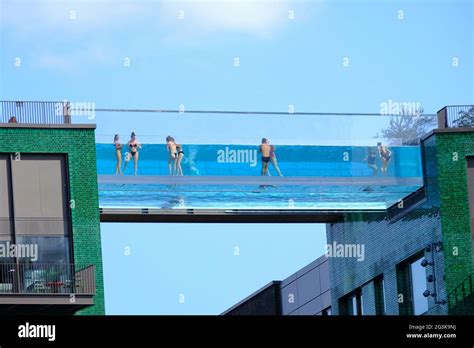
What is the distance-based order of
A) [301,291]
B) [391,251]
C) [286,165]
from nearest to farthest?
[286,165], [391,251], [301,291]

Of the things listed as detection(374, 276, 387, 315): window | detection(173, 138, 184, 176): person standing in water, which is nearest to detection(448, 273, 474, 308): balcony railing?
detection(374, 276, 387, 315): window

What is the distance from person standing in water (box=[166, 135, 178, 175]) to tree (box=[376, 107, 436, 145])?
3.76 m

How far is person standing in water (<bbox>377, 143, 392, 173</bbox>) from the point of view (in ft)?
91.0

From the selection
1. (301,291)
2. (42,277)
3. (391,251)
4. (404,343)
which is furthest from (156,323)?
(301,291)

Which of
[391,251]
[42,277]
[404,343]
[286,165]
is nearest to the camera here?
[404,343]

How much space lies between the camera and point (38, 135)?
28.8m

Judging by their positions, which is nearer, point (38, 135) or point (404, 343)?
point (404, 343)

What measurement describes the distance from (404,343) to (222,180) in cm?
1309

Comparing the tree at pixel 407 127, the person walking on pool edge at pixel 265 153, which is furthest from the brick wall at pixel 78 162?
the tree at pixel 407 127

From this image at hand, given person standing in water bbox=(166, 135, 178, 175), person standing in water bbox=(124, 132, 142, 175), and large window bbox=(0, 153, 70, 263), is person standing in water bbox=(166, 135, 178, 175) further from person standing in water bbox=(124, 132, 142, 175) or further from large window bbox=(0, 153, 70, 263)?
large window bbox=(0, 153, 70, 263)

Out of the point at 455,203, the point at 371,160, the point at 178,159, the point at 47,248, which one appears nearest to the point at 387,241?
the point at 455,203

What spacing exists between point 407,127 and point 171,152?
4.57 metres

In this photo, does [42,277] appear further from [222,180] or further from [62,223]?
[222,180]

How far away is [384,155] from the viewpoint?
28062mm
